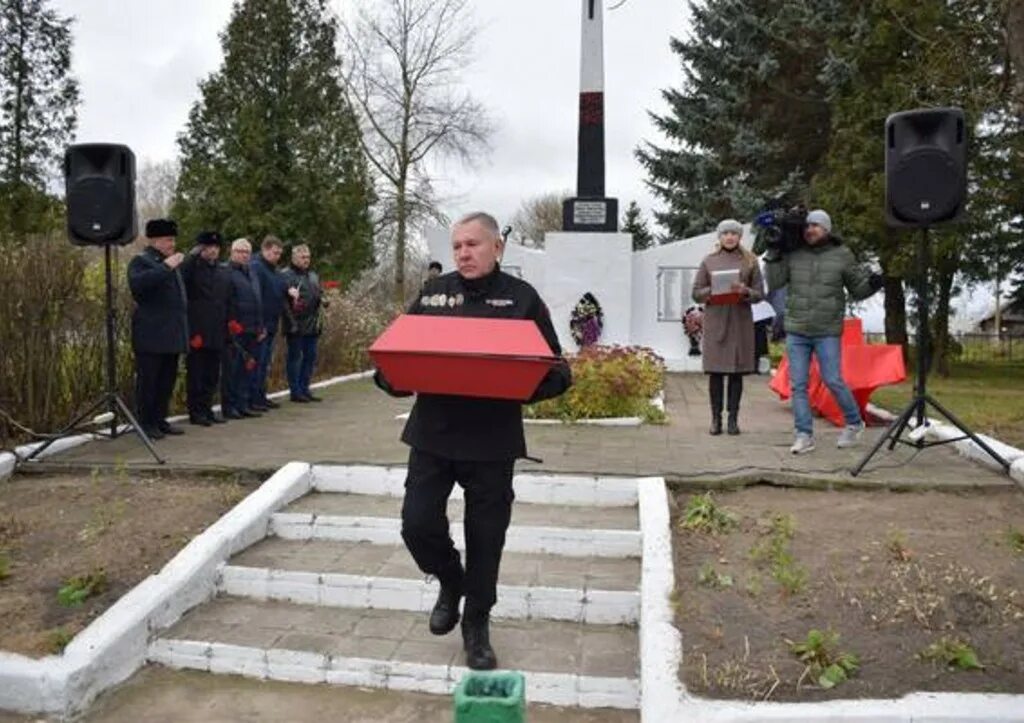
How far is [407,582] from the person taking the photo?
477cm

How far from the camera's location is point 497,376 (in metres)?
3.44

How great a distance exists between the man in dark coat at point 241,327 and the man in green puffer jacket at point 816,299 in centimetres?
468

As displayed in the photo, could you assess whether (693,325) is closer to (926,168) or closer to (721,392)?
(721,392)

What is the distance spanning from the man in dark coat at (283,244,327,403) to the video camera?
4945mm

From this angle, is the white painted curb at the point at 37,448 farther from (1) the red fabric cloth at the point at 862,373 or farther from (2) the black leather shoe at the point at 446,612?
(1) the red fabric cloth at the point at 862,373

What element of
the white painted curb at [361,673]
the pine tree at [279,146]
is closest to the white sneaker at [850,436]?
the white painted curb at [361,673]

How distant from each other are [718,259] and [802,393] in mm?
1294

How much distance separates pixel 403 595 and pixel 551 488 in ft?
4.76

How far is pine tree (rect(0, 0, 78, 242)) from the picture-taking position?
83.2 ft

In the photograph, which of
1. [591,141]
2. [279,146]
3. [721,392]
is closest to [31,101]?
[279,146]

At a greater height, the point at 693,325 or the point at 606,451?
the point at 693,325

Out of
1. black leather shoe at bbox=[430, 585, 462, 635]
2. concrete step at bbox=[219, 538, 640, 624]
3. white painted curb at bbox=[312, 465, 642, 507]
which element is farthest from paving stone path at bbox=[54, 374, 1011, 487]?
black leather shoe at bbox=[430, 585, 462, 635]

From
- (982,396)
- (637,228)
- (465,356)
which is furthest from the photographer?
(637,228)

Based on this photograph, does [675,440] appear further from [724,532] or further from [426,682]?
[426,682]
